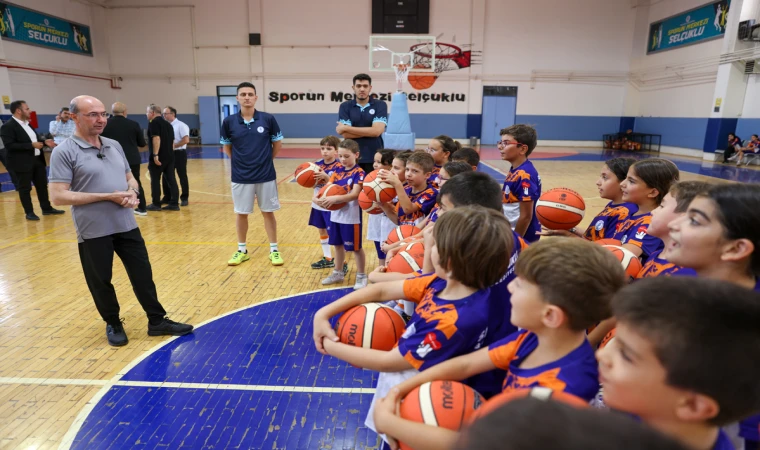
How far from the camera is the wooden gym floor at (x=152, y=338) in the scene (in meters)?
2.65

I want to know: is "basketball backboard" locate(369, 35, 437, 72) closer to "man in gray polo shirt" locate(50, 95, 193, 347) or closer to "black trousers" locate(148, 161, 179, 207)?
"black trousers" locate(148, 161, 179, 207)

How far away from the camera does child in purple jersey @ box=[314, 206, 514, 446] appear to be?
65.7 inches

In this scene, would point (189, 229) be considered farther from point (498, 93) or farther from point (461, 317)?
point (498, 93)

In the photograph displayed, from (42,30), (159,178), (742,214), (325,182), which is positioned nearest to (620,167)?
(742,214)

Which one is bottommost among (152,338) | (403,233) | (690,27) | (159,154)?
(152,338)

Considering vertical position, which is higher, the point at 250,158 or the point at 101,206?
the point at 250,158

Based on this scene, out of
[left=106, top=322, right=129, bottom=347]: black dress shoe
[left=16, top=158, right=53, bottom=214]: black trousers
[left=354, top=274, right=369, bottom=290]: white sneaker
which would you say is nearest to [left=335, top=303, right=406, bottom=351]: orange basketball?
Result: [left=106, top=322, right=129, bottom=347]: black dress shoe

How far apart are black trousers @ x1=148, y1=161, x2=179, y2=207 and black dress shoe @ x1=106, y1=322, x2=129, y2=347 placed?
5.24 m

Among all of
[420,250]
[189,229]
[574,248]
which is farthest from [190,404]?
[189,229]

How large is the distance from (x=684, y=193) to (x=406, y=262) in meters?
1.47

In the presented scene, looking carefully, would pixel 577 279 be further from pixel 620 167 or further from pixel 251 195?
pixel 251 195

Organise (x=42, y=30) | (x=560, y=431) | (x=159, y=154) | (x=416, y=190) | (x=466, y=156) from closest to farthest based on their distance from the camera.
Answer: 1. (x=560, y=431)
2. (x=416, y=190)
3. (x=466, y=156)
4. (x=159, y=154)
5. (x=42, y=30)

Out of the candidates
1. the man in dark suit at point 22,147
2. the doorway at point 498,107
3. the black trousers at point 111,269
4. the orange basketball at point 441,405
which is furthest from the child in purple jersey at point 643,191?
the doorway at point 498,107

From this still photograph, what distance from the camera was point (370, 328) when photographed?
2.03 m
